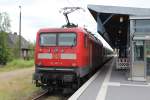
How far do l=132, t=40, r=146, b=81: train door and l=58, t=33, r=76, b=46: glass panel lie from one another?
4654 mm

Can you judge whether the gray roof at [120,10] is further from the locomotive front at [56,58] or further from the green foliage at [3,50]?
the green foliage at [3,50]

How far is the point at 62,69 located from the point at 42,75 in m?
0.94

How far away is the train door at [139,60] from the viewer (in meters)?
20.0

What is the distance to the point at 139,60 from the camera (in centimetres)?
2009

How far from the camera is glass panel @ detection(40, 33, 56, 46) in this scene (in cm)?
1719

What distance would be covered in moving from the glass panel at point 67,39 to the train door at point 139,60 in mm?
4654

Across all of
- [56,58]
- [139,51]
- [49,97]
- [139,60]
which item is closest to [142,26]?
[139,51]

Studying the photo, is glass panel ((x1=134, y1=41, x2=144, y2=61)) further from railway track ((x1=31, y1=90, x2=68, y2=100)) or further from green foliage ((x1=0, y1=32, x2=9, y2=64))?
green foliage ((x1=0, y1=32, x2=9, y2=64))

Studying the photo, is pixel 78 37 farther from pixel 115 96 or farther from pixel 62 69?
pixel 115 96

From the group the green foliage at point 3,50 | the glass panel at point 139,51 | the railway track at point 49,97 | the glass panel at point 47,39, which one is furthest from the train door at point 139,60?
the green foliage at point 3,50

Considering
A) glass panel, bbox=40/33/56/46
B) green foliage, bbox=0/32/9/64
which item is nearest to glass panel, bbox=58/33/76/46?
glass panel, bbox=40/33/56/46

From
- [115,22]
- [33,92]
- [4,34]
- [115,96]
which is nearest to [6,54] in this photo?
[4,34]

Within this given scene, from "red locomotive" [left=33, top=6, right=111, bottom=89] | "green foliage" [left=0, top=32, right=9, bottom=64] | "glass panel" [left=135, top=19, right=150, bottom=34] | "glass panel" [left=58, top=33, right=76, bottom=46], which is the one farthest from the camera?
"green foliage" [left=0, top=32, right=9, bottom=64]

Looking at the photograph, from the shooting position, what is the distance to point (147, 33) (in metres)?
20.2
